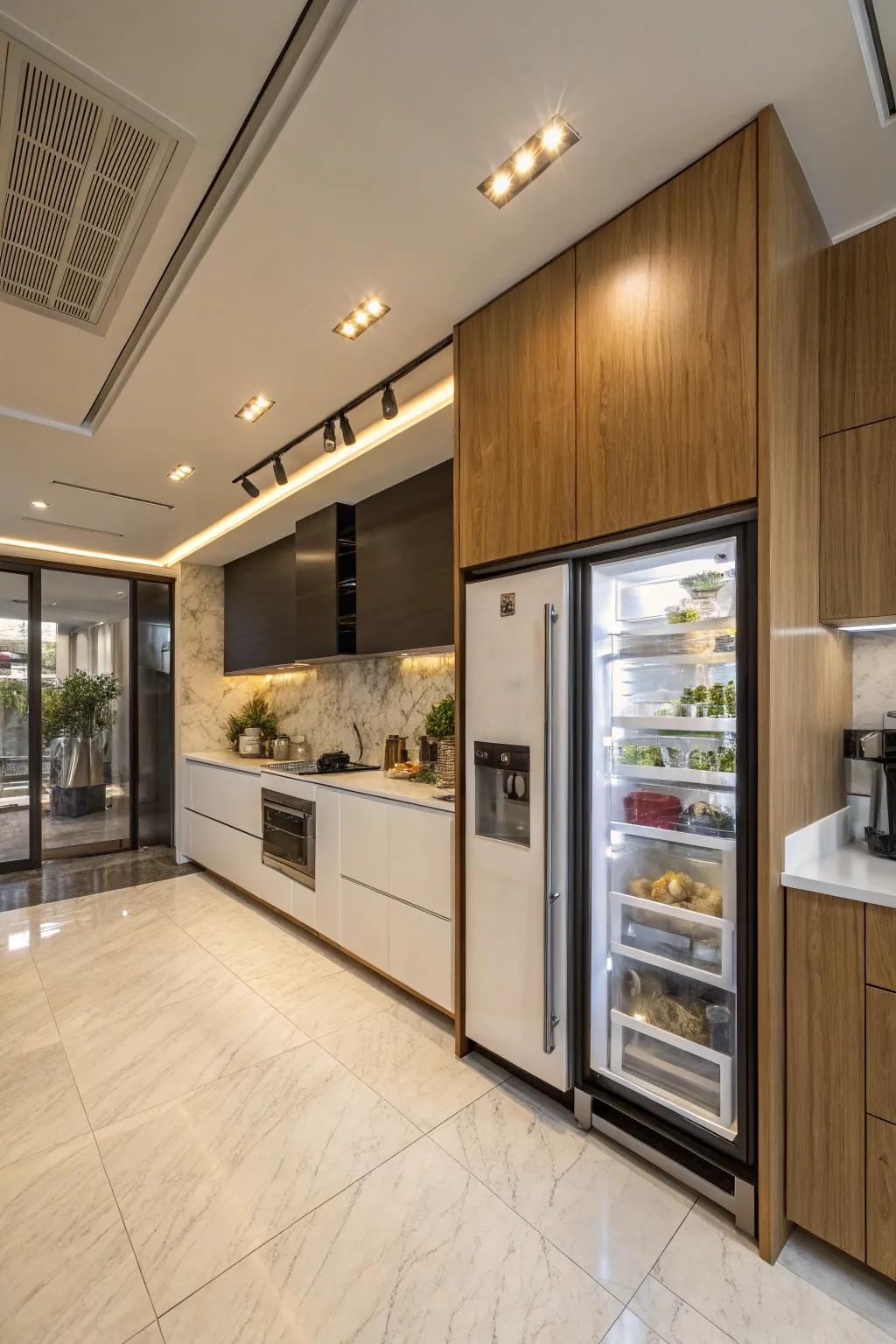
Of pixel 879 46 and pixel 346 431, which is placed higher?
pixel 879 46

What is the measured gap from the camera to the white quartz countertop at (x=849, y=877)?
139 centimetres

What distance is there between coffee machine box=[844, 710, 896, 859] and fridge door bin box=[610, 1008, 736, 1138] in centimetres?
73

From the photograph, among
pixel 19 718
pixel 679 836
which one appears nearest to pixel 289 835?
pixel 679 836

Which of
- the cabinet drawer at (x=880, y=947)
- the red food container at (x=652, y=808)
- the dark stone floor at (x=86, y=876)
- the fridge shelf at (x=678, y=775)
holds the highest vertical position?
the fridge shelf at (x=678, y=775)

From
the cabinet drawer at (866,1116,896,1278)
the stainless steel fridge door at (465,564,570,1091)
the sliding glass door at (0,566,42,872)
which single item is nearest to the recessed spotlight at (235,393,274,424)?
the stainless steel fridge door at (465,564,570,1091)

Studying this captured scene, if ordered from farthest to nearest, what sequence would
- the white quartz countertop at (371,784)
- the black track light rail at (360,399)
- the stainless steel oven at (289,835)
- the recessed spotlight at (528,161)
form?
the stainless steel oven at (289,835)
the white quartz countertop at (371,784)
the black track light rail at (360,399)
the recessed spotlight at (528,161)

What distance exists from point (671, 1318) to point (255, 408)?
3.28m

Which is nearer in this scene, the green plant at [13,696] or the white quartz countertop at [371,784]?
the white quartz countertop at [371,784]

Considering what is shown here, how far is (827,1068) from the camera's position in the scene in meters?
1.44

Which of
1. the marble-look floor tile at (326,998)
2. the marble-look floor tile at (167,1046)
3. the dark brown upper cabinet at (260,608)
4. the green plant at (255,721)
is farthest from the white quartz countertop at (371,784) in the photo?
the marble-look floor tile at (167,1046)

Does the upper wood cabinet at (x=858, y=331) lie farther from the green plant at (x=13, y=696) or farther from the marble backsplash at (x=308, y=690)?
the green plant at (x=13, y=696)

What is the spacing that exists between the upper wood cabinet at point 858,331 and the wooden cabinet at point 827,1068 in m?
1.33

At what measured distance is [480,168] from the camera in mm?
1522

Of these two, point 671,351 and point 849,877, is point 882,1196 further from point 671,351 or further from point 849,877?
point 671,351
